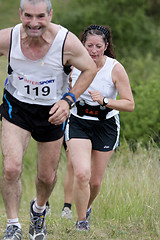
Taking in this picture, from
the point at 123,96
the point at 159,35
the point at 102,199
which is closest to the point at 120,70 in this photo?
the point at 123,96

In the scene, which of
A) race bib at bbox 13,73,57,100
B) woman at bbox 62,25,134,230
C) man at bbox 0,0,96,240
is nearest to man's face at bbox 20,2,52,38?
man at bbox 0,0,96,240

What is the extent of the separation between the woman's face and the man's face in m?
1.50

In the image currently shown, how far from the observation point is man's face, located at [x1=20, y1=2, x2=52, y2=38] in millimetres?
4664

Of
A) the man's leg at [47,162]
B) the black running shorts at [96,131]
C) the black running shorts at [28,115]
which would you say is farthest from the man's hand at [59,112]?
the black running shorts at [96,131]

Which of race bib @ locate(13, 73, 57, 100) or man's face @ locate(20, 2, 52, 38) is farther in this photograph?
race bib @ locate(13, 73, 57, 100)

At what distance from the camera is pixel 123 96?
20.1 ft

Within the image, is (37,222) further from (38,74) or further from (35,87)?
(38,74)

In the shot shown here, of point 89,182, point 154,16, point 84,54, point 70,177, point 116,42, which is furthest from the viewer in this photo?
point 154,16

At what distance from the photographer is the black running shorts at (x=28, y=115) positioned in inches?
200

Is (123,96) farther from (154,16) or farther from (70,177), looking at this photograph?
(154,16)

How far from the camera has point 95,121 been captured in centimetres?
623

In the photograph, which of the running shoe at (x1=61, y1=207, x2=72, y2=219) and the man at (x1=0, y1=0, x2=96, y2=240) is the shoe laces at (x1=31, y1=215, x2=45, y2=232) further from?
the running shoe at (x1=61, y1=207, x2=72, y2=219)

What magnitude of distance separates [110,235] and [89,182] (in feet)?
2.41

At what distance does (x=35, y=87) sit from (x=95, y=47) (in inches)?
59.3
